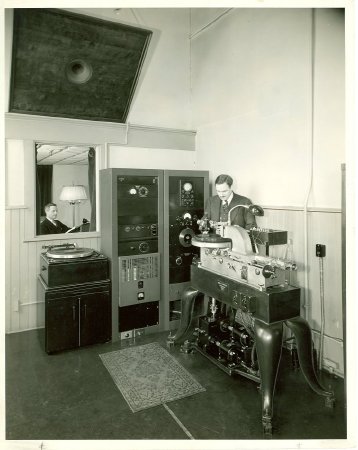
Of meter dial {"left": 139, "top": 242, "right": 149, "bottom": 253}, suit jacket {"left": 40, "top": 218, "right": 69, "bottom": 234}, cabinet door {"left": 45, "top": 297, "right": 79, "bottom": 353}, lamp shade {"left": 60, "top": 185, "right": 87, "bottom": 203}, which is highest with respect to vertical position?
lamp shade {"left": 60, "top": 185, "right": 87, "bottom": 203}

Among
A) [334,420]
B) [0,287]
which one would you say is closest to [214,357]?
[334,420]

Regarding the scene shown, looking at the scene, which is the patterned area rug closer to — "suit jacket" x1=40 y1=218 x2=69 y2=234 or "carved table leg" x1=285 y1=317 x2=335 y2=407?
"carved table leg" x1=285 y1=317 x2=335 y2=407

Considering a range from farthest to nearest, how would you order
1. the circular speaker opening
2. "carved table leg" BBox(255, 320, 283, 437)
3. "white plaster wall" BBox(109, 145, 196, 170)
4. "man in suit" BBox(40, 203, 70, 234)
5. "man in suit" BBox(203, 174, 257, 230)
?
"white plaster wall" BBox(109, 145, 196, 170), "man in suit" BBox(40, 203, 70, 234), the circular speaker opening, "man in suit" BBox(203, 174, 257, 230), "carved table leg" BBox(255, 320, 283, 437)

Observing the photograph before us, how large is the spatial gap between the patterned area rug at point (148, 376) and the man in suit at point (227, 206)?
1471 mm

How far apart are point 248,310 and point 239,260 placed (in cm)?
40

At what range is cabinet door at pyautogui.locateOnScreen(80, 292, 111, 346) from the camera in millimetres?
3574

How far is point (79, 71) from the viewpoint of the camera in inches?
151

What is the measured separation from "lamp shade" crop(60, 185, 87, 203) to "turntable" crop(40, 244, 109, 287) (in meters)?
0.65

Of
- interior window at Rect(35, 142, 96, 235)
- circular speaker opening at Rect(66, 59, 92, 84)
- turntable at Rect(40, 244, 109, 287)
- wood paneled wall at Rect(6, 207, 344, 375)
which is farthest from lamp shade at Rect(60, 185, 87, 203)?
circular speaker opening at Rect(66, 59, 92, 84)

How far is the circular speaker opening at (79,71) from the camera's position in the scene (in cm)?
377

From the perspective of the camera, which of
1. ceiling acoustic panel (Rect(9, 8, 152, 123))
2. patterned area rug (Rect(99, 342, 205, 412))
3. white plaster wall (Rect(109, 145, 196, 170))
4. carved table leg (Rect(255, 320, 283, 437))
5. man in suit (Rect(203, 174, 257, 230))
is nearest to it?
carved table leg (Rect(255, 320, 283, 437))

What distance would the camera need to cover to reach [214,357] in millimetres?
3256

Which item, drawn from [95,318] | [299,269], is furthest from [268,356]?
[95,318]
